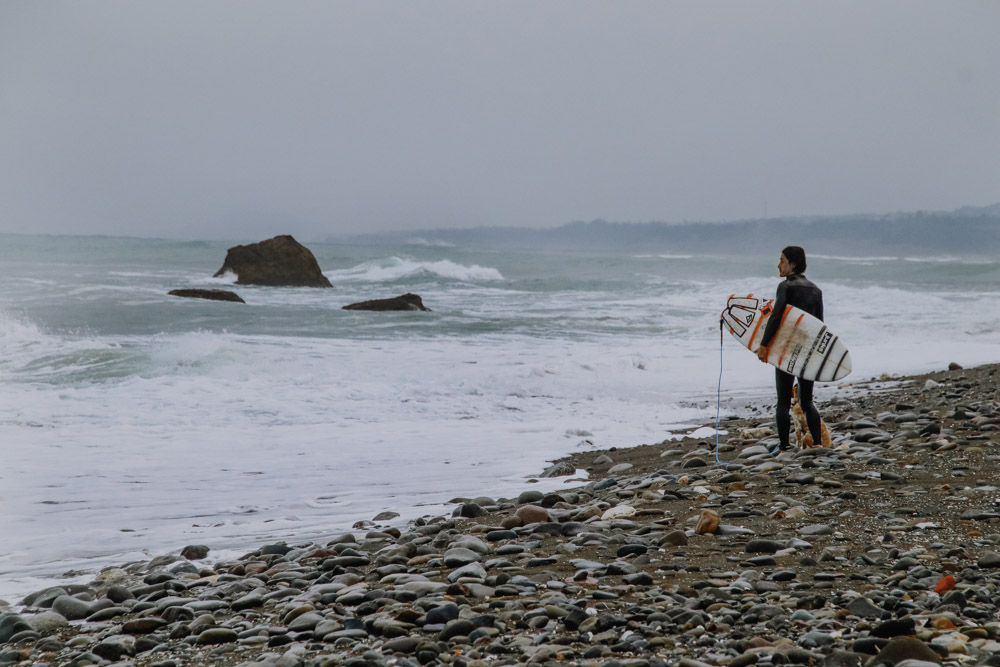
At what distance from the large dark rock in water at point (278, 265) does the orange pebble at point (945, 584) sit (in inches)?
1049

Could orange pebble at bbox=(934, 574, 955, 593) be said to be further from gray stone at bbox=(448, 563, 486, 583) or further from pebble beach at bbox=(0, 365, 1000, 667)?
gray stone at bbox=(448, 563, 486, 583)

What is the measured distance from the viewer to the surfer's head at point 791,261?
20.7ft

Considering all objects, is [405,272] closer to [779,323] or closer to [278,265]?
[278,265]

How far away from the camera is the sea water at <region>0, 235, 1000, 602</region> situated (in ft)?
19.7

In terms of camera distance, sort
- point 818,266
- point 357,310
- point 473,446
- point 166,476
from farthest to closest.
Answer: point 818,266 < point 357,310 < point 473,446 < point 166,476

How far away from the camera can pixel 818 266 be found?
5212 centimetres

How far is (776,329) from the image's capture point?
6.50 m

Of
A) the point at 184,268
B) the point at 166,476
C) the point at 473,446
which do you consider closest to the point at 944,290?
the point at 473,446

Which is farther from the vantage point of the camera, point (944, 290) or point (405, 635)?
point (944, 290)

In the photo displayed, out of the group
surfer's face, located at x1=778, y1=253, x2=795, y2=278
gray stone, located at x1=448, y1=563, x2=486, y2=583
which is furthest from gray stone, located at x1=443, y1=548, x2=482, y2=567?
surfer's face, located at x1=778, y1=253, x2=795, y2=278

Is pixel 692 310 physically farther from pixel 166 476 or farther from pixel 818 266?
pixel 818 266

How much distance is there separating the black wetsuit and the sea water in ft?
6.10

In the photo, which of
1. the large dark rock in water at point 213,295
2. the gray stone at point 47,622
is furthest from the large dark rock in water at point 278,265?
the gray stone at point 47,622

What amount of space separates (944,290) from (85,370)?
30697 millimetres
